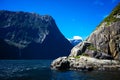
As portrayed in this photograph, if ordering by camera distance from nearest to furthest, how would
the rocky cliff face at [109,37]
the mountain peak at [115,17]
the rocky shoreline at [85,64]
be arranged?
1. the rocky shoreline at [85,64]
2. the rocky cliff face at [109,37]
3. the mountain peak at [115,17]

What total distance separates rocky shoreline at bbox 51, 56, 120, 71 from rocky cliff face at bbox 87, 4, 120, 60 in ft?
29.1

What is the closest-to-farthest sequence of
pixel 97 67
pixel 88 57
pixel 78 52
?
pixel 97 67 < pixel 88 57 < pixel 78 52

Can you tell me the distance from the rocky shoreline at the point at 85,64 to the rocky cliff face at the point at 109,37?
8.87 m

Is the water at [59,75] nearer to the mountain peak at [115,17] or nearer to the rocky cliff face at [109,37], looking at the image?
the rocky cliff face at [109,37]

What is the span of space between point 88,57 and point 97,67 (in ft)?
27.3

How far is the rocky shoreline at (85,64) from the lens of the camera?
301 feet

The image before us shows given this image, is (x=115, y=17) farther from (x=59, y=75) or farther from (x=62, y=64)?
(x=59, y=75)

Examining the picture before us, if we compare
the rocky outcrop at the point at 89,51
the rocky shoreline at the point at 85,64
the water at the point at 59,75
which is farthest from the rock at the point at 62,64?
the water at the point at 59,75

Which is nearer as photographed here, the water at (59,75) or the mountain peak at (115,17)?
the water at (59,75)

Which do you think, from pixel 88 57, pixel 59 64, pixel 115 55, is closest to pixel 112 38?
pixel 115 55

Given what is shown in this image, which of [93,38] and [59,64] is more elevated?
[93,38]

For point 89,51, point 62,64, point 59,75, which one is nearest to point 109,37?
point 89,51

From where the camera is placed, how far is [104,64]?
9300cm

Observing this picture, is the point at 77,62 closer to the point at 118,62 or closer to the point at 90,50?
the point at 90,50
